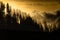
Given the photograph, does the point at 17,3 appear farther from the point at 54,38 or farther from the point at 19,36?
the point at 54,38

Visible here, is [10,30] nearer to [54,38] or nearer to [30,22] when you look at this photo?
[30,22]

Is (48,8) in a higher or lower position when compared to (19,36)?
higher

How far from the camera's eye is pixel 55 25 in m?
1.30

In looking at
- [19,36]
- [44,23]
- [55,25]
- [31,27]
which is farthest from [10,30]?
[55,25]

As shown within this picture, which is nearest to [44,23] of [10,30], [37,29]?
[37,29]

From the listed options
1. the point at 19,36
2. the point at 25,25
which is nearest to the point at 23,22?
the point at 25,25

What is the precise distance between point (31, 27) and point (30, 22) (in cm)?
5

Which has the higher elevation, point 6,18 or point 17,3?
point 17,3

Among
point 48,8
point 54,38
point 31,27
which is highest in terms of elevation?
point 48,8

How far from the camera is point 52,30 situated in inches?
51.2

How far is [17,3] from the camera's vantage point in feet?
4.52

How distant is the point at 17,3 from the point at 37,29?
0.34 meters

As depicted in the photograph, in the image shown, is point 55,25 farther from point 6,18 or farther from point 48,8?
point 6,18

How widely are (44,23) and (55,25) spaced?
109 millimetres
